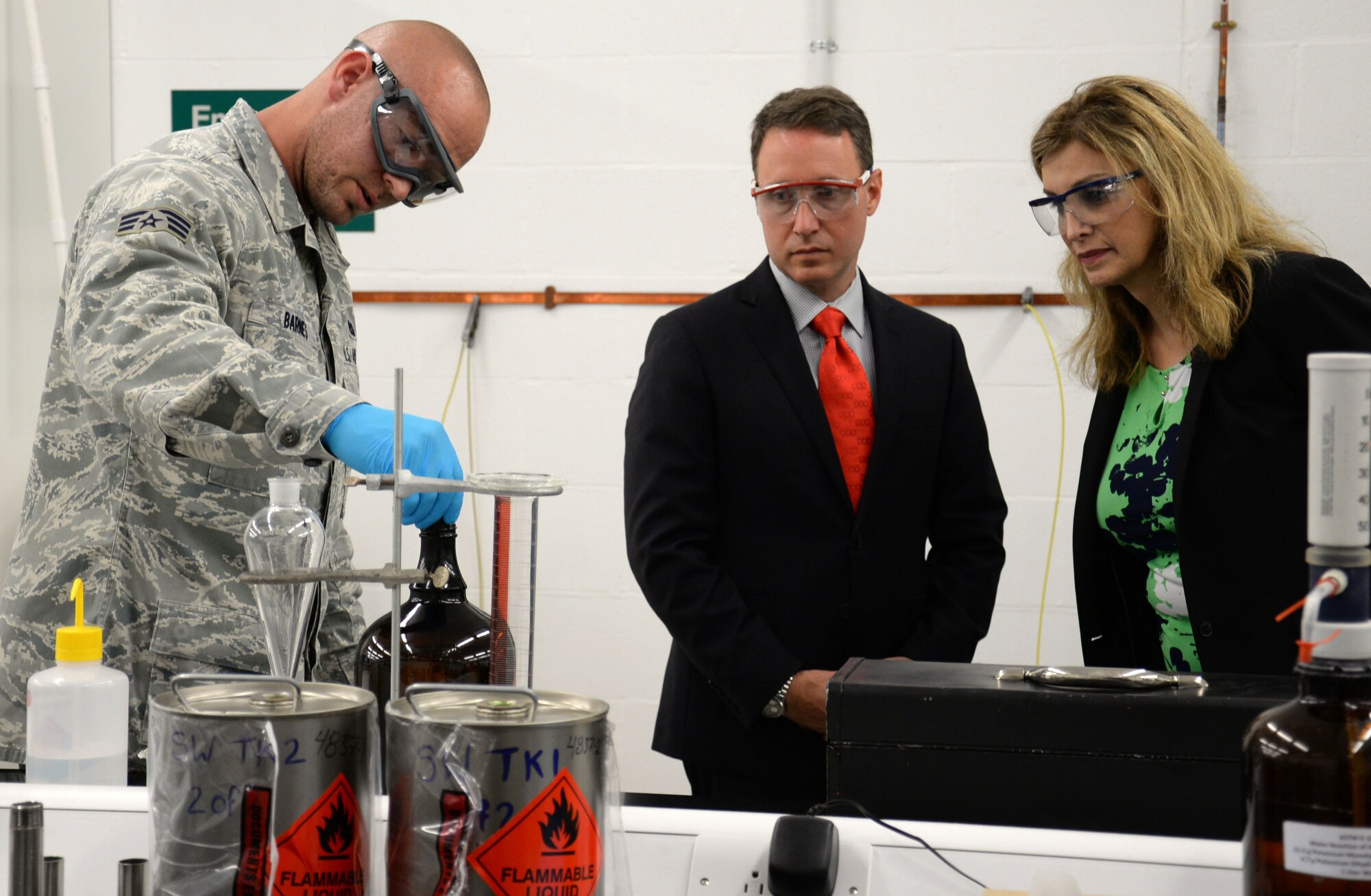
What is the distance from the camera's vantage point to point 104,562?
137cm

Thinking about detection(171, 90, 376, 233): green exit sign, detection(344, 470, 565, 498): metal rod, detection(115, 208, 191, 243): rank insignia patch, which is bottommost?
detection(344, 470, 565, 498): metal rod

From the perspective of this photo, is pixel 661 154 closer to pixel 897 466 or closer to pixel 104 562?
pixel 897 466

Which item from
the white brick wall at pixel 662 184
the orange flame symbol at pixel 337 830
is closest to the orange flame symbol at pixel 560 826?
the orange flame symbol at pixel 337 830

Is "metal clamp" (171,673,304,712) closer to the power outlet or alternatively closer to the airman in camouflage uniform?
the power outlet

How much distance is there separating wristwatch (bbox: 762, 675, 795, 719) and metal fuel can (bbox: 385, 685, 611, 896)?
1.11 metres

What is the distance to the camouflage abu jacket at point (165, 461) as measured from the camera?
1.21 meters

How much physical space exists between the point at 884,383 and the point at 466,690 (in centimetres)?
131

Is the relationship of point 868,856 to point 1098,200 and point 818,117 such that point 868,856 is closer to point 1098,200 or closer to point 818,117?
point 1098,200

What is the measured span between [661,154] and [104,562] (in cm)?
180

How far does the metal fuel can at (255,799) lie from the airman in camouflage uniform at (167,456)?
0.65m

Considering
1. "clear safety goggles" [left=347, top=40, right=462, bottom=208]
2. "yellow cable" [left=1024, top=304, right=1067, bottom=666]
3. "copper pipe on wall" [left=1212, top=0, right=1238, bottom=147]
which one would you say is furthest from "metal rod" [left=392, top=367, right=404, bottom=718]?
"copper pipe on wall" [left=1212, top=0, right=1238, bottom=147]

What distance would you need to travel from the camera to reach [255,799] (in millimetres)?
551

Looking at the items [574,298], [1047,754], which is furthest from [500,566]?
[574,298]

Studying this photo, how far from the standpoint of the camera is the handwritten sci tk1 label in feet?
1.74
